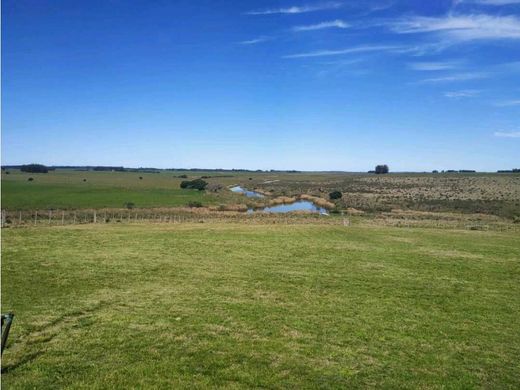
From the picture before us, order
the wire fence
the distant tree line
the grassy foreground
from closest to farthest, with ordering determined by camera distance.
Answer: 1. the grassy foreground
2. the wire fence
3. the distant tree line

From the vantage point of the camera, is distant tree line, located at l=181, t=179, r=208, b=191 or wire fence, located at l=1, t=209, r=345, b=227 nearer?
wire fence, located at l=1, t=209, r=345, b=227

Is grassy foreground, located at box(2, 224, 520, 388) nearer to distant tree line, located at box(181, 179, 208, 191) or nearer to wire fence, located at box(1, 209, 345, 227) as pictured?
wire fence, located at box(1, 209, 345, 227)

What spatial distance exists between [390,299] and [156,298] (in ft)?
34.2

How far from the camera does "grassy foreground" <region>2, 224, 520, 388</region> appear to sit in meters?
12.3

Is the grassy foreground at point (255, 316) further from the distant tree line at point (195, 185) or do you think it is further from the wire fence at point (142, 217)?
the distant tree line at point (195, 185)

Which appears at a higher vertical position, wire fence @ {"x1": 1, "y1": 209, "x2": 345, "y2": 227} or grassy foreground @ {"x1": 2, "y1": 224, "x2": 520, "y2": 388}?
wire fence @ {"x1": 1, "y1": 209, "x2": 345, "y2": 227}

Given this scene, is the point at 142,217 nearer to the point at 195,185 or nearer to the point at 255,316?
the point at 255,316

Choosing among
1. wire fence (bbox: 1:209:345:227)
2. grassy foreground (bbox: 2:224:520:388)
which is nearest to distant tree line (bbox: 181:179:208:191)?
wire fence (bbox: 1:209:345:227)

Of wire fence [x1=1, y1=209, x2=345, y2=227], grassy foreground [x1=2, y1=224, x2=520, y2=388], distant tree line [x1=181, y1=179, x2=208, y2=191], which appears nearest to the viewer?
grassy foreground [x1=2, y1=224, x2=520, y2=388]

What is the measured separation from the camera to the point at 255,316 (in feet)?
56.7

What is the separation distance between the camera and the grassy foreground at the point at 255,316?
12320 mm

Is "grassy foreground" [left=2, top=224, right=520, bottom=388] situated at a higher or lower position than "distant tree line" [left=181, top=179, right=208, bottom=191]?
lower

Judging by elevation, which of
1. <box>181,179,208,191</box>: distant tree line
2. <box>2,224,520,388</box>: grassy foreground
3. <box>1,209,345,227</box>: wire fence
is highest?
<box>181,179,208,191</box>: distant tree line

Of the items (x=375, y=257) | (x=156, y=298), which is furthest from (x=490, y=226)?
(x=156, y=298)
